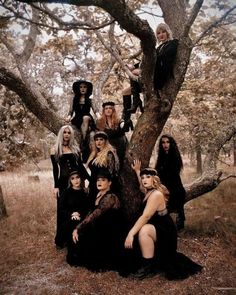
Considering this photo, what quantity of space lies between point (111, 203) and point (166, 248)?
44.4 inches

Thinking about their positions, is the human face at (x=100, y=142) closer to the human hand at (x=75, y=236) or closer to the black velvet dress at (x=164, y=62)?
the black velvet dress at (x=164, y=62)

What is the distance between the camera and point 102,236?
551cm

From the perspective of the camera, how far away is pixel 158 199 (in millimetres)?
5230

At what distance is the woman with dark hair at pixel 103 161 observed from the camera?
5867 millimetres

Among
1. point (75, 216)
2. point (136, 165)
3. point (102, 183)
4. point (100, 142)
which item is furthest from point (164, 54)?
point (75, 216)

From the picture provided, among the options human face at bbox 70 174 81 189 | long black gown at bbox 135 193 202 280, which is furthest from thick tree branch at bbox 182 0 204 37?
human face at bbox 70 174 81 189

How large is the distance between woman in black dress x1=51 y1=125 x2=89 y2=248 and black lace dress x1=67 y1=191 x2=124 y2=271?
96 cm

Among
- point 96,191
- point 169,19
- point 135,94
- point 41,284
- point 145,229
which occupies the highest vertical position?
point 169,19

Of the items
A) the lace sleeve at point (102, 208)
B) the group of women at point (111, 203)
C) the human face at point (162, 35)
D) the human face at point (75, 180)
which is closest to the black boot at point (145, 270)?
the group of women at point (111, 203)

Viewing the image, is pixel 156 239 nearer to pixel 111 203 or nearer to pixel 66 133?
pixel 111 203

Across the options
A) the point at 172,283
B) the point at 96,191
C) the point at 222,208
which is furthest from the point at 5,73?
the point at 222,208

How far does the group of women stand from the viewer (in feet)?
17.1

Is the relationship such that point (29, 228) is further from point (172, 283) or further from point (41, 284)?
point (172, 283)

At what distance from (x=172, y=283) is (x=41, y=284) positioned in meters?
1.96
